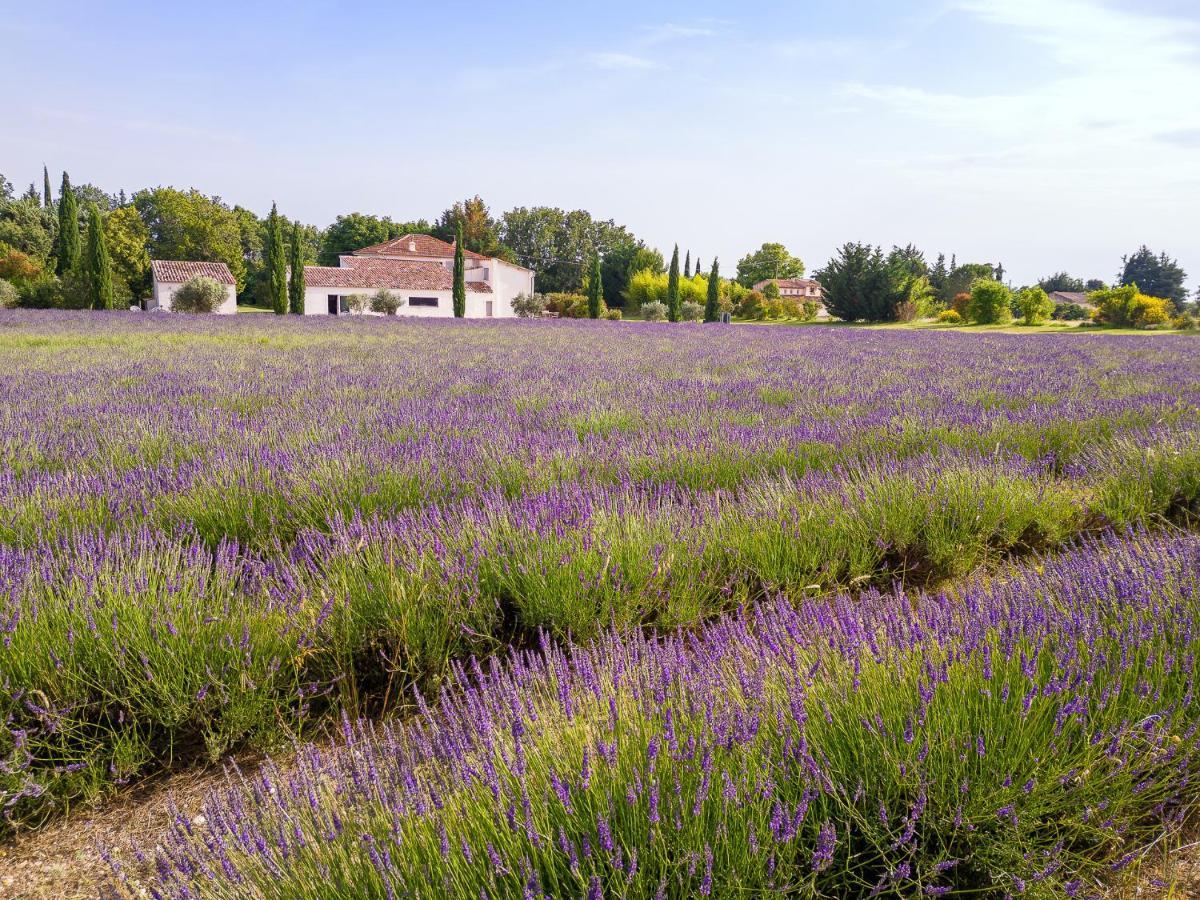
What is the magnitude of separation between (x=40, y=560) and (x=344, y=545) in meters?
1.07

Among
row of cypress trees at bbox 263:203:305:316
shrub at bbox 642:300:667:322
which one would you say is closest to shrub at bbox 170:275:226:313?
row of cypress trees at bbox 263:203:305:316

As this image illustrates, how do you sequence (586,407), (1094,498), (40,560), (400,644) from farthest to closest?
(586,407) → (1094,498) → (40,560) → (400,644)

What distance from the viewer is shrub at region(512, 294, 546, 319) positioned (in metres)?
43.9

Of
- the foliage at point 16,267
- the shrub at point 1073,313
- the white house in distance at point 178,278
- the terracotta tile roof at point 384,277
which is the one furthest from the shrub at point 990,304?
the foliage at point 16,267

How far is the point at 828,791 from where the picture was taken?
1.29 m

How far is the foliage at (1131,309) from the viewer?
102 ft

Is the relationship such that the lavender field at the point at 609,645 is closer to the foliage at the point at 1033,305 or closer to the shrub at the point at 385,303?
the foliage at the point at 1033,305

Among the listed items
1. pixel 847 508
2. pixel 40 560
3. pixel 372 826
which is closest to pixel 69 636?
pixel 40 560

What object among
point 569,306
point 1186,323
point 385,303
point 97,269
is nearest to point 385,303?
point 385,303

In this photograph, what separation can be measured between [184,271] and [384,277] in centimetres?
1142

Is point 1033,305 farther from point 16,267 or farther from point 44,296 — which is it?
point 16,267

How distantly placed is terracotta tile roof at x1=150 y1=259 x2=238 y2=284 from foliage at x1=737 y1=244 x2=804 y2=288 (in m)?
56.4

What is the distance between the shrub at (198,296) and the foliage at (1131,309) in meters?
40.3

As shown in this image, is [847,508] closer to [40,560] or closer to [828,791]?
[828,791]
